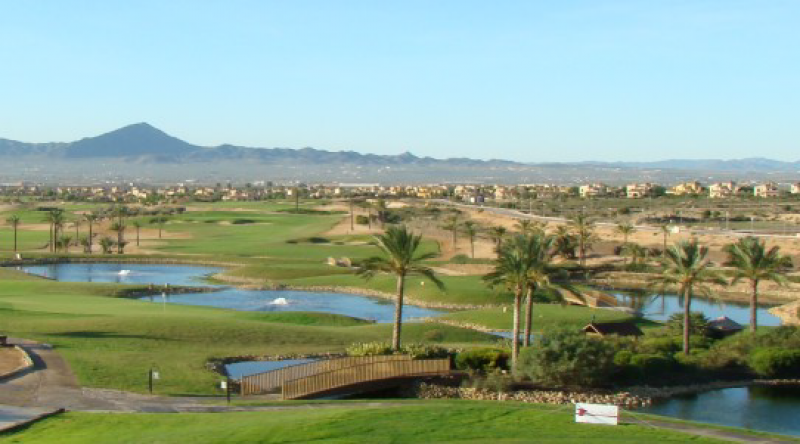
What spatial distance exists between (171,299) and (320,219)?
308ft

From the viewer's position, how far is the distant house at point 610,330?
53.5m

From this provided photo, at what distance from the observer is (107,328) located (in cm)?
5231

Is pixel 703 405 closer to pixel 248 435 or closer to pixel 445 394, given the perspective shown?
pixel 445 394

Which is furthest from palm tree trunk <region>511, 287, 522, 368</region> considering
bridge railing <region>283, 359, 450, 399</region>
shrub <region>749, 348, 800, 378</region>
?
shrub <region>749, 348, 800, 378</region>

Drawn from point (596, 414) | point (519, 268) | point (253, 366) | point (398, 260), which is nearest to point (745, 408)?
point (519, 268)

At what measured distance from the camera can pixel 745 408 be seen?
42.2 metres

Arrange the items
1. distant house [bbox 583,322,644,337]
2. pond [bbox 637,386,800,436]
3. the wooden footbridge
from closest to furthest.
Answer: the wooden footbridge
pond [bbox 637,386,800,436]
distant house [bbox 583,322,644,337]

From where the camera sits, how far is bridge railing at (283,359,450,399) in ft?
125

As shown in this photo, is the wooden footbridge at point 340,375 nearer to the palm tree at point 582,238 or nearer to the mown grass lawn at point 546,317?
the mown grass lawn at point 546,317

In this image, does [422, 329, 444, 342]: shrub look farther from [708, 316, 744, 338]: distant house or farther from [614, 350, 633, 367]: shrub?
[708, 316, 744, 338]: distant house

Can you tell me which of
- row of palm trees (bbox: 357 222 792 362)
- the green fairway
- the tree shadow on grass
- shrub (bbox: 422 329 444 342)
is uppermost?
row of palm trees (bbox: 357 222 792 362)

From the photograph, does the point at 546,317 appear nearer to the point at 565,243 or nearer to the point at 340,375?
the point at 340,375

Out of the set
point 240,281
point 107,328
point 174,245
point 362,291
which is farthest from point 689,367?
point 174,245

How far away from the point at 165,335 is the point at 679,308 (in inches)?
1769
